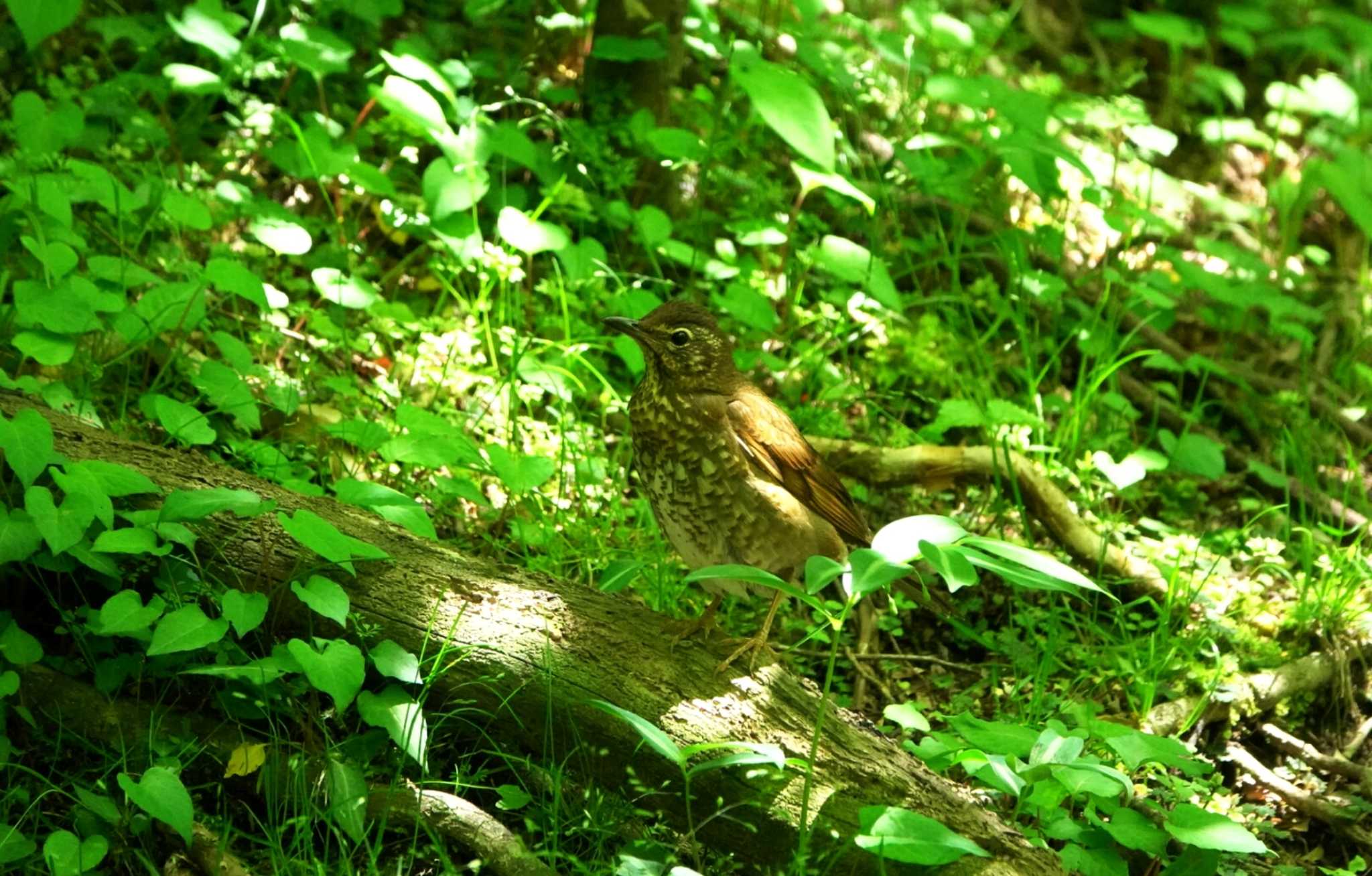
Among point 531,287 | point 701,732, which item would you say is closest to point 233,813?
point 701,732

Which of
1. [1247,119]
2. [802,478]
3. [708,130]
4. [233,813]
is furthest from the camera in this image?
[1247,119]

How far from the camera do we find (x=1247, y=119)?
7742mm

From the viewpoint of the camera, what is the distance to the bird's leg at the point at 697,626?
3391 mm

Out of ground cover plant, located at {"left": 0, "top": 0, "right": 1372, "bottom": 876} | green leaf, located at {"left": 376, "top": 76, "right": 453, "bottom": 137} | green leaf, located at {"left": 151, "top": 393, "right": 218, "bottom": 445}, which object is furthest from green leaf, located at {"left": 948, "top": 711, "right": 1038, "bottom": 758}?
green leaf, located at {"left": 376, "top": 76, "right": 453, "bottom": 137}

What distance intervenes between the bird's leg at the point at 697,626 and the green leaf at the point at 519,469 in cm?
67

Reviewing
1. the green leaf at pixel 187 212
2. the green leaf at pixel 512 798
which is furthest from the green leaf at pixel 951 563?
the green leaf at pixel 187 212

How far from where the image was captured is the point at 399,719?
3.02 m

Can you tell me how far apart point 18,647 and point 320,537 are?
73cm

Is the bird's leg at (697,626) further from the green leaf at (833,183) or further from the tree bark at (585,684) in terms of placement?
the green leaf at (833,183)

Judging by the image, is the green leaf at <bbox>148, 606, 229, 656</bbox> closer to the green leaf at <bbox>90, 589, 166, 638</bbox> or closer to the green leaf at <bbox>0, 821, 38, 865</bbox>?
the green leaf at <bbox>90, 589, 166, 638</bbox>

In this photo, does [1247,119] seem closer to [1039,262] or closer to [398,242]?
[1039,262]

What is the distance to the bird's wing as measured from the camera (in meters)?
3.96

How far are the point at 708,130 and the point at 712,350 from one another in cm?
220

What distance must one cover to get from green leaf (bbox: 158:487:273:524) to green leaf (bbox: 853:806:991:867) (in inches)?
58.6
